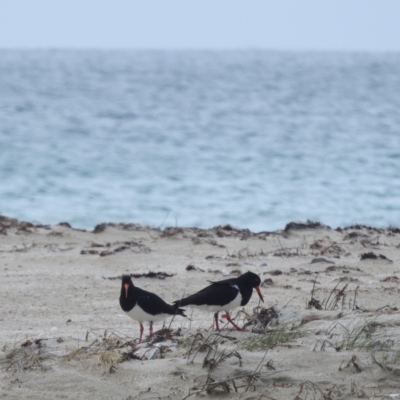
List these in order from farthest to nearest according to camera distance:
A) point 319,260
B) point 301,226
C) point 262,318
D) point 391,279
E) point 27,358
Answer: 1. point 301,226
2. point 319,260
3. point 391,279
4. point 262,318
5. point 27,358

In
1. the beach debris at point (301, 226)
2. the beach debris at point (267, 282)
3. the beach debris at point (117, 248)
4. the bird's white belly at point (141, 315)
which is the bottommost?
the beach debris at point (117, 248)

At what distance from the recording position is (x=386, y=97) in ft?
169

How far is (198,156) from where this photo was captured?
27.9 meters

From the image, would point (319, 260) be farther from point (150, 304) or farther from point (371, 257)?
point (150, 304)

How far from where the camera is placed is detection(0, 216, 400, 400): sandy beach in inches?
197

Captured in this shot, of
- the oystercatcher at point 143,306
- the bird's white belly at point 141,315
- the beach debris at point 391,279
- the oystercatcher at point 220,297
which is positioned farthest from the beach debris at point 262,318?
the beach debris at point 391,279

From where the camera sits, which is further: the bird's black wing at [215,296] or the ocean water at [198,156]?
the ocean water at [198,156]

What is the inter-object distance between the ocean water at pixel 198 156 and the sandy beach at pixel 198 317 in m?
6.96

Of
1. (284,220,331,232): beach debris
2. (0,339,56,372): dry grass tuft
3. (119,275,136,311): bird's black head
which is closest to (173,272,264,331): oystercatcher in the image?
(119,275,136,311): bird's black head

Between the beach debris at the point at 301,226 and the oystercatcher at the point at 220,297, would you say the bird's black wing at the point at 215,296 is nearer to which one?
the oystercatcher at the point at 220,297

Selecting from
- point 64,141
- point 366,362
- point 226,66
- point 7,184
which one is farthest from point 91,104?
point 226,66

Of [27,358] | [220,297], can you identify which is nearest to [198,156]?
[220,297]

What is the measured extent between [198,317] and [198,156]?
20174 mm

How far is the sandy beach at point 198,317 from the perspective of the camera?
5008 mm
